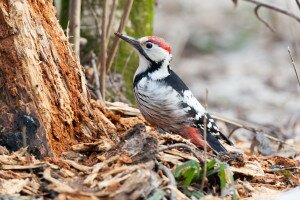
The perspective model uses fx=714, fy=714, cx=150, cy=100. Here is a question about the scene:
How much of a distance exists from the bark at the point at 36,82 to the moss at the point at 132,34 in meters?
2.05

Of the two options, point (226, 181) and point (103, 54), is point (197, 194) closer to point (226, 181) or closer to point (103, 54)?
Answer: point (226, 181)

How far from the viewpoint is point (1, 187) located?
3.90m

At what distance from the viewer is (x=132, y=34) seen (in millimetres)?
6852

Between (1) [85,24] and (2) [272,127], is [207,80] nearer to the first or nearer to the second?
(2) [272,127]

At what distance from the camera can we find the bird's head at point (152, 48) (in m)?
5.77

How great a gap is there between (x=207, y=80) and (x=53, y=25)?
6978 millimetres

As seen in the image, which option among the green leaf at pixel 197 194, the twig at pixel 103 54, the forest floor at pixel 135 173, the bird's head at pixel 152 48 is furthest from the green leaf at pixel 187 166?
the twig at pixel 103 54

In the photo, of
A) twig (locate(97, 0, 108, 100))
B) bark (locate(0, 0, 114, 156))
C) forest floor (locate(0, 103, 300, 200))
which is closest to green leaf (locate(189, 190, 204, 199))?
forest floor (locate(0, 103, 300, 200))

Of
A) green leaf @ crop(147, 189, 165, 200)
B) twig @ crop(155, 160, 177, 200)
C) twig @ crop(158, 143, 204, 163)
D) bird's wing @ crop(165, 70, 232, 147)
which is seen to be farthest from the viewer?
bird's wing @ crop(165, 70, 232, 147)

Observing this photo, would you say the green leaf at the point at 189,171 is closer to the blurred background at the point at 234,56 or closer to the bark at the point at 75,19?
the bark at the point at 75,19

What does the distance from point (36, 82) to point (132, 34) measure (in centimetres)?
258

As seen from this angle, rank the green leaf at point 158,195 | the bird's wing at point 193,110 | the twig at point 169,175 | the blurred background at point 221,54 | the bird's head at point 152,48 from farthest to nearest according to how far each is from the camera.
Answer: the blurred background at point 221,54
the bird's head at point 152,48
the bird's wing at point 193,110
the twig at point 169,175
the green leaf at point 158,195

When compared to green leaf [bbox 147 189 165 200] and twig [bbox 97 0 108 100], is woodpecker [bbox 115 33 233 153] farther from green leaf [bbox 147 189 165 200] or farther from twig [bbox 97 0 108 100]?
green leaf [bbox 147 189 165 200]

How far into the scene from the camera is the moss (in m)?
6.82
